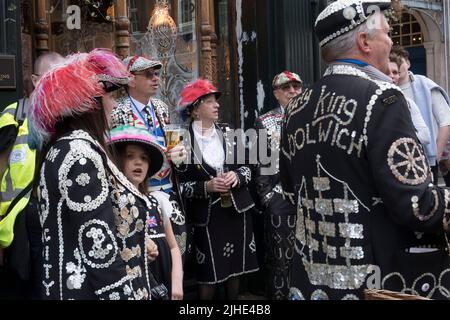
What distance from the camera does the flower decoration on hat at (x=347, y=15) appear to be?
9.28 feet

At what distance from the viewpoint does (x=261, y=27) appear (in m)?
6.30

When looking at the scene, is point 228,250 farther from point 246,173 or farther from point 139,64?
point 139,64

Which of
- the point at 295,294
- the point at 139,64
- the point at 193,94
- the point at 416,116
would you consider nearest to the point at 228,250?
the point at 193,94

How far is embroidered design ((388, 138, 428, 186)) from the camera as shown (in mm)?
2592

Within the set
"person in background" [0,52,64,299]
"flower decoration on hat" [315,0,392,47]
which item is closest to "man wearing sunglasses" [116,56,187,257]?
"person in background" [0,52,64,299]

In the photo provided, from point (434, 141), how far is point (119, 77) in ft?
10.00

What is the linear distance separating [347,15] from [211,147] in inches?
111

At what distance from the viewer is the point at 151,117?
16.4 feet

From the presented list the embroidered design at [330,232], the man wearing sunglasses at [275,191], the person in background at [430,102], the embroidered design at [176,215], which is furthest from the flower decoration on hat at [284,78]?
the embroidered design at [330,232]

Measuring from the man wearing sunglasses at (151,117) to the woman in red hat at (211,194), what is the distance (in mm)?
421

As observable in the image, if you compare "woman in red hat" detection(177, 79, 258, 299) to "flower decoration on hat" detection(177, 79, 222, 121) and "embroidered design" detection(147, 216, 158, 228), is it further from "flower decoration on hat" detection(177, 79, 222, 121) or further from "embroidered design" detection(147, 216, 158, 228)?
"embroidered design" detection(147, 216, 158, 228)

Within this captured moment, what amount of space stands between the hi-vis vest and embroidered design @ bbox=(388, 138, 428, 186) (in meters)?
2.15
